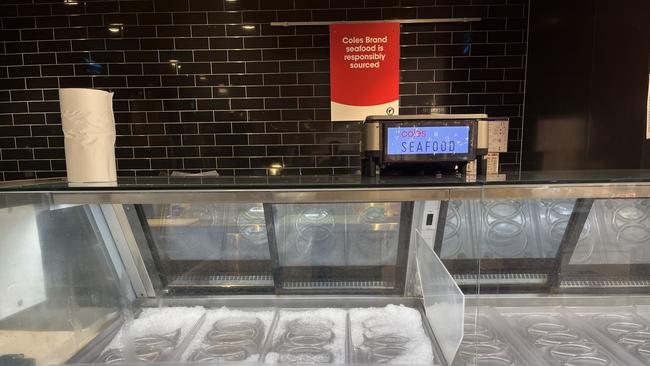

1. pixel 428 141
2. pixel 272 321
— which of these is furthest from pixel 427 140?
pixel 272 321

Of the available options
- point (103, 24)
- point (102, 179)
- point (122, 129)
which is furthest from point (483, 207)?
point (103, 24)

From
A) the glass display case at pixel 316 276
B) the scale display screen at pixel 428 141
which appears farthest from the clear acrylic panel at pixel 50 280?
the scale display screen at pixel 428 141

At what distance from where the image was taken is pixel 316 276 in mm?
1446

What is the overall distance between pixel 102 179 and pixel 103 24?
5.56ft

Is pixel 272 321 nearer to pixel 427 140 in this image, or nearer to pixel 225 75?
pixel 427 140

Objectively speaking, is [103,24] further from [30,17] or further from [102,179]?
[102,179]

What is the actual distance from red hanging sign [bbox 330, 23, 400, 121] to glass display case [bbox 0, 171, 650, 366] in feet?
3.44

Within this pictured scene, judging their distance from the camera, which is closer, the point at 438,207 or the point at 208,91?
the point at 438,207

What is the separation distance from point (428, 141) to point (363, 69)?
1.29 meters

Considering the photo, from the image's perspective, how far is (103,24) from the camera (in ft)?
7.10

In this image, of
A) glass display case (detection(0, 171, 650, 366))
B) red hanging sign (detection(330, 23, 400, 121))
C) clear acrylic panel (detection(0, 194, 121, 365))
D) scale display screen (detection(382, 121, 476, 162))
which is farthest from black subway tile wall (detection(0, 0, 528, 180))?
scale display screen (detection(382, 121, 476, 162))

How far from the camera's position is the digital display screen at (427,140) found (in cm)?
103

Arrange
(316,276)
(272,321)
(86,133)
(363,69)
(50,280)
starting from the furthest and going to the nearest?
(363,69)
(316,276)
(272,321)
(50,280)
(86,133)

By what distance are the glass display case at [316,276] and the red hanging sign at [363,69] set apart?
1048 mm
